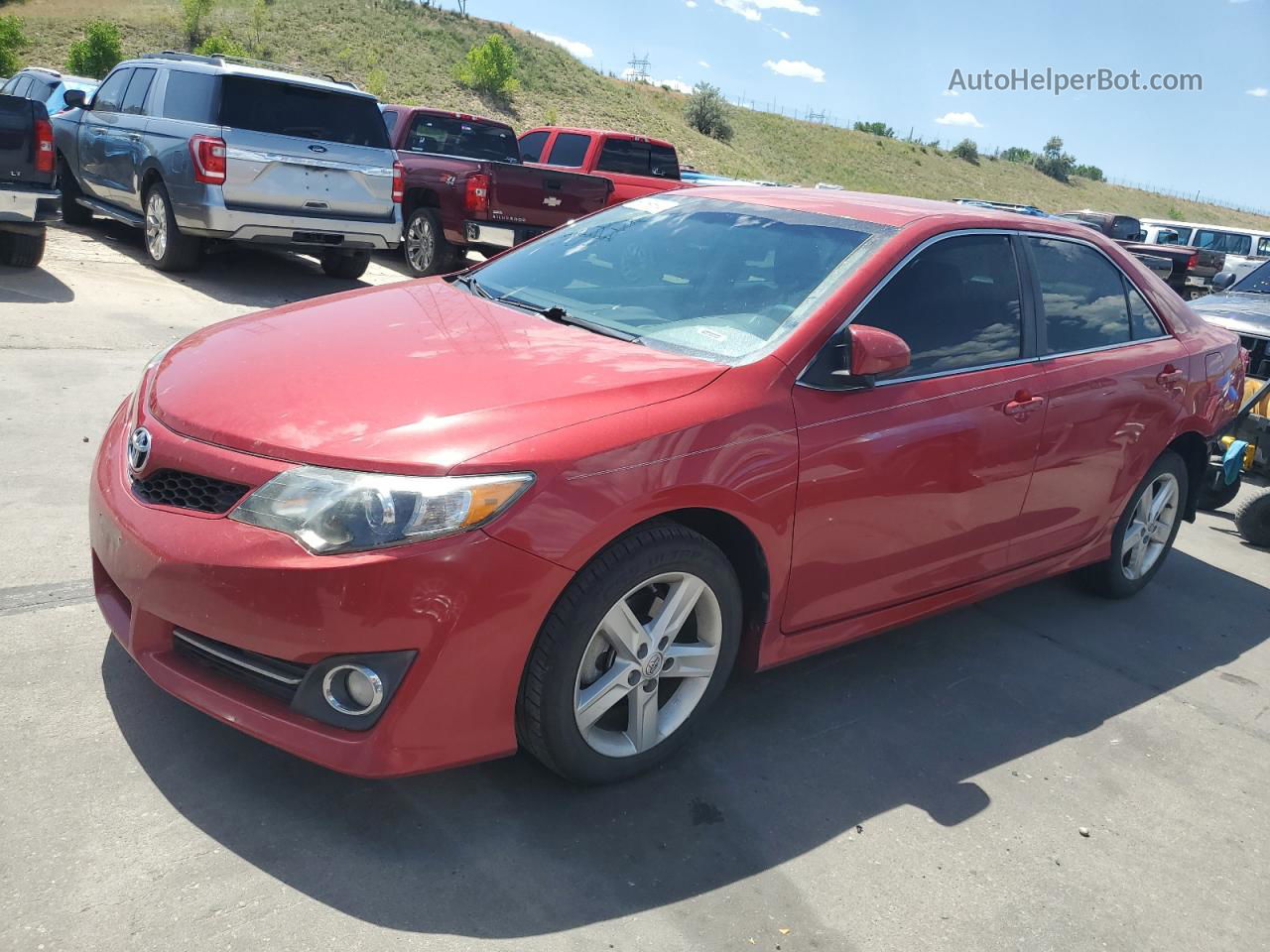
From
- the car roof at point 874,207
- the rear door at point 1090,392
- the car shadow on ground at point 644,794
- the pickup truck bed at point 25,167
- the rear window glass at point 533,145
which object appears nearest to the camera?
the car shadow on ground at point 644,794

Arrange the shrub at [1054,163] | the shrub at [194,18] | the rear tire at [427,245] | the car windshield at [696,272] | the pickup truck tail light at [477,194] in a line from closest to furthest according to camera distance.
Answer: the car windshield at [696,272]
the pickup truck tail light at [477,194]
the rear tire at [427,245]
the shrub at [194,18]
the shrub at [1054,163]

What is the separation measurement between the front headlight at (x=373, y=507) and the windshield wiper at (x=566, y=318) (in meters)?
1.05

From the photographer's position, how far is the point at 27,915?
2.30 m

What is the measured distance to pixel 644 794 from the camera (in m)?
3.10

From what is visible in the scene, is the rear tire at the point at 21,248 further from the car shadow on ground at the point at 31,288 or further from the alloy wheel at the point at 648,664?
the alloy wheel at the point at 648,664

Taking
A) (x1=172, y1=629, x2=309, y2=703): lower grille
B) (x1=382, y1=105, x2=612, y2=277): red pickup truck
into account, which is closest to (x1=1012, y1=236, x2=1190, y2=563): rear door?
(x1=172, y1=629, x2=309, y2=703): lower grille

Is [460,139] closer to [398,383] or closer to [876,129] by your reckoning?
[398,383]

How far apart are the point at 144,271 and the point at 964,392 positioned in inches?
340

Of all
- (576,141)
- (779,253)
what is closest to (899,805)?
(779,253)

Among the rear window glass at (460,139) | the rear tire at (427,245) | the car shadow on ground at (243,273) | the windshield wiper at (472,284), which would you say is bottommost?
the car shadow on ground at (243,273)

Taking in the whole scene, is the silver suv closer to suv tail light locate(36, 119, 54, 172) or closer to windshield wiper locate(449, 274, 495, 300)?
suv tail light locate(36, 119, 54, 172)

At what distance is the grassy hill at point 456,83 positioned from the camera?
48531 millimetres

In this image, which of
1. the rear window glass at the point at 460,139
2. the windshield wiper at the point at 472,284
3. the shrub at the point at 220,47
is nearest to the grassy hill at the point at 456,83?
the shrub at the point at 220,47

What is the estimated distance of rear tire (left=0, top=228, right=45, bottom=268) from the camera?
346 inches
